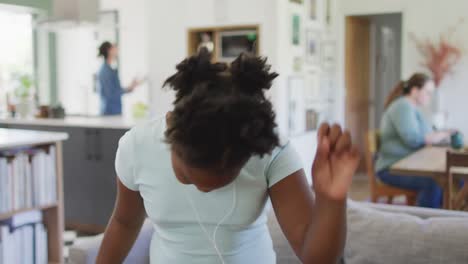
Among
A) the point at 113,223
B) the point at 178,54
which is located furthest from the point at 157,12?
the point at 113,223

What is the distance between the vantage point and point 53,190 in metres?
3.17

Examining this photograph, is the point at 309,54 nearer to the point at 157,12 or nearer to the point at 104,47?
the point at 157,12

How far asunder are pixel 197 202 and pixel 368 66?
649 cm

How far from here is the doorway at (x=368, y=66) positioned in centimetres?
686

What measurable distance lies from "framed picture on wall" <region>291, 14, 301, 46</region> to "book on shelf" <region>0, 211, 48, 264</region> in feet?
11.0

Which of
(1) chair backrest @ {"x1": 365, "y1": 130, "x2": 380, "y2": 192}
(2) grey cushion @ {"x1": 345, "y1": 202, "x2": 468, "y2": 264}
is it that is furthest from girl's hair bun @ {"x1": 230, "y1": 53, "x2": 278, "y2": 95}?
(1) chair backrest @ {"x1": 365, "y1": 130, "x2": 380, "y2": 192}

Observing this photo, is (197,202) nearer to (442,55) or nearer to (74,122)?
(74,122)

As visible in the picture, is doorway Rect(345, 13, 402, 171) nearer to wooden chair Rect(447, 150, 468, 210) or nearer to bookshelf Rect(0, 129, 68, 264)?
wooden chair Rect(447, 150, 468, 210)

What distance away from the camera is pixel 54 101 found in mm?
7582

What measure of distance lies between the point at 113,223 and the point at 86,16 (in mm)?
3809

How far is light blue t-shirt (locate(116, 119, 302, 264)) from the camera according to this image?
3.53 ft

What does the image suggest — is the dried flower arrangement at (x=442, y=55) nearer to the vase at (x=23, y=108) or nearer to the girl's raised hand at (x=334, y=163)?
the vase at (x=23, y=108)

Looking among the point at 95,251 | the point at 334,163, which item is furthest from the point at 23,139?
the point at 334,163

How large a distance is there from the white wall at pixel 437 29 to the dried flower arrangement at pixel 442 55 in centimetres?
6
